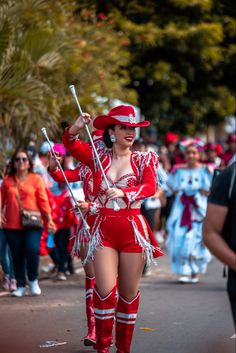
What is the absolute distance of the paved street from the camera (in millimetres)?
8391

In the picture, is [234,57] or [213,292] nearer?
[213,292]

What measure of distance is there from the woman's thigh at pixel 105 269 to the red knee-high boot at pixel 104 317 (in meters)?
0.05

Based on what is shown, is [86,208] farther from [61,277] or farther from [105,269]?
[61,277]

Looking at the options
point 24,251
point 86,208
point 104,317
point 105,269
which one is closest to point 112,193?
point 105,269

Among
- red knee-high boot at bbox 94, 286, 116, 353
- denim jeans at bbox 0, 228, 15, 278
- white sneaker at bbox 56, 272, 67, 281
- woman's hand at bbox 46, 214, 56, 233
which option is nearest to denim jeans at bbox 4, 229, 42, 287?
woman's hand at bbox 46, 214, 56, 233

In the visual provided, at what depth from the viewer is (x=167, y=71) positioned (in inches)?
928

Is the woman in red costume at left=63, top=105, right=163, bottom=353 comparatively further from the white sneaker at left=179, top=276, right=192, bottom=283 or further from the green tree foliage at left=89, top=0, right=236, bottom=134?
the green tree foliage at left=89, top=0, right=236, bottom=134

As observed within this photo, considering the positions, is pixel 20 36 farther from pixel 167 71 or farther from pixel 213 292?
pixel 167 71

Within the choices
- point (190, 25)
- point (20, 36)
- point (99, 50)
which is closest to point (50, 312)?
point (20, 36)

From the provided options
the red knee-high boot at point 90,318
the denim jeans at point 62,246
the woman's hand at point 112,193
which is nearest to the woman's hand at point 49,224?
the denim jeans at point 62,246

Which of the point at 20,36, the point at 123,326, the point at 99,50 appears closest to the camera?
the point at 123,326

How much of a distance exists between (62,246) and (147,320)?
399 centimetres

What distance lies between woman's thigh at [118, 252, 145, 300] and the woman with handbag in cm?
448

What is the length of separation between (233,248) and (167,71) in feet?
60.6
